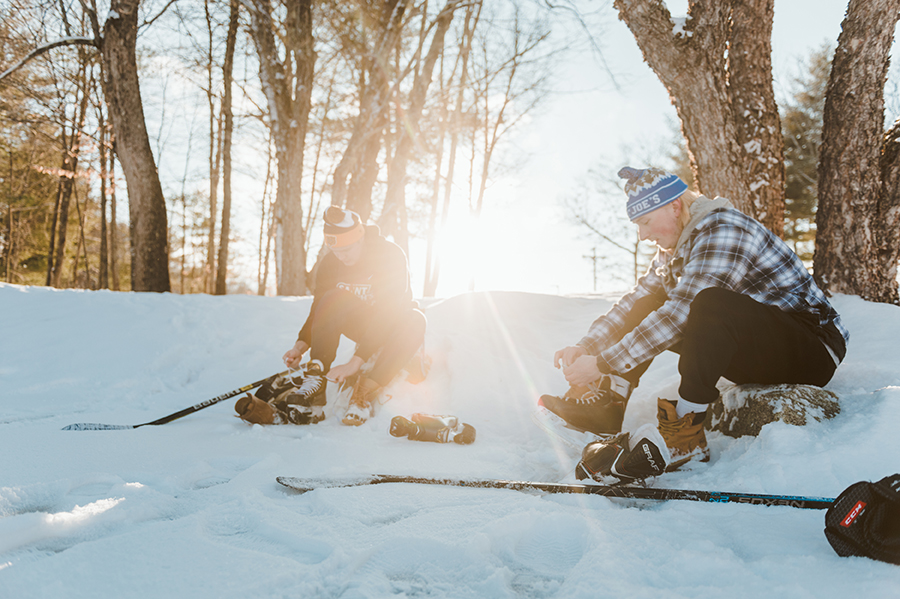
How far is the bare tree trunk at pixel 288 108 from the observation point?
7004 millimetres

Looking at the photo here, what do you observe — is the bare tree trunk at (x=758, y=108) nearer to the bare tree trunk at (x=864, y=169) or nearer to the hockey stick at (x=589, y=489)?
the bare tree trunk at (x=864, y=169)

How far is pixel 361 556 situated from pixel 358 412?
5.33 ft

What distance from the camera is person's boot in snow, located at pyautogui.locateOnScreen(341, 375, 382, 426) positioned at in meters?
2.80

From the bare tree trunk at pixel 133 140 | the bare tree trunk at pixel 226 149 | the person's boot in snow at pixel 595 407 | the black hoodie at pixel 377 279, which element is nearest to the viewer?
the person's boot in snow at pixel 595 407

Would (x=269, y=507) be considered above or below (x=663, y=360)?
below

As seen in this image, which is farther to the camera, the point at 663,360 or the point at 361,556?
the point at 663,360

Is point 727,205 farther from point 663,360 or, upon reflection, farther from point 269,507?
point 269,507

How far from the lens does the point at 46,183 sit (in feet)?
53.7

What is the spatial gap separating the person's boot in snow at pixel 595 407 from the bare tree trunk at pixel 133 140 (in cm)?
633

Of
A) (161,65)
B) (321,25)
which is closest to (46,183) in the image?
(161,65)

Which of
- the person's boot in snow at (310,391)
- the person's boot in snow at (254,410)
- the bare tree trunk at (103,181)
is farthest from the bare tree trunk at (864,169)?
the bare tree trunk at (103,181)

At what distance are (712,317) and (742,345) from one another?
0.27 metres

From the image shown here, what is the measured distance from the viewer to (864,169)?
344 cm

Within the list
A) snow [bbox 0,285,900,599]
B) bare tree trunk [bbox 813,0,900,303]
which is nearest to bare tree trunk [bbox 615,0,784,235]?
bare tree trunk [bbox 813,0,900,303]
